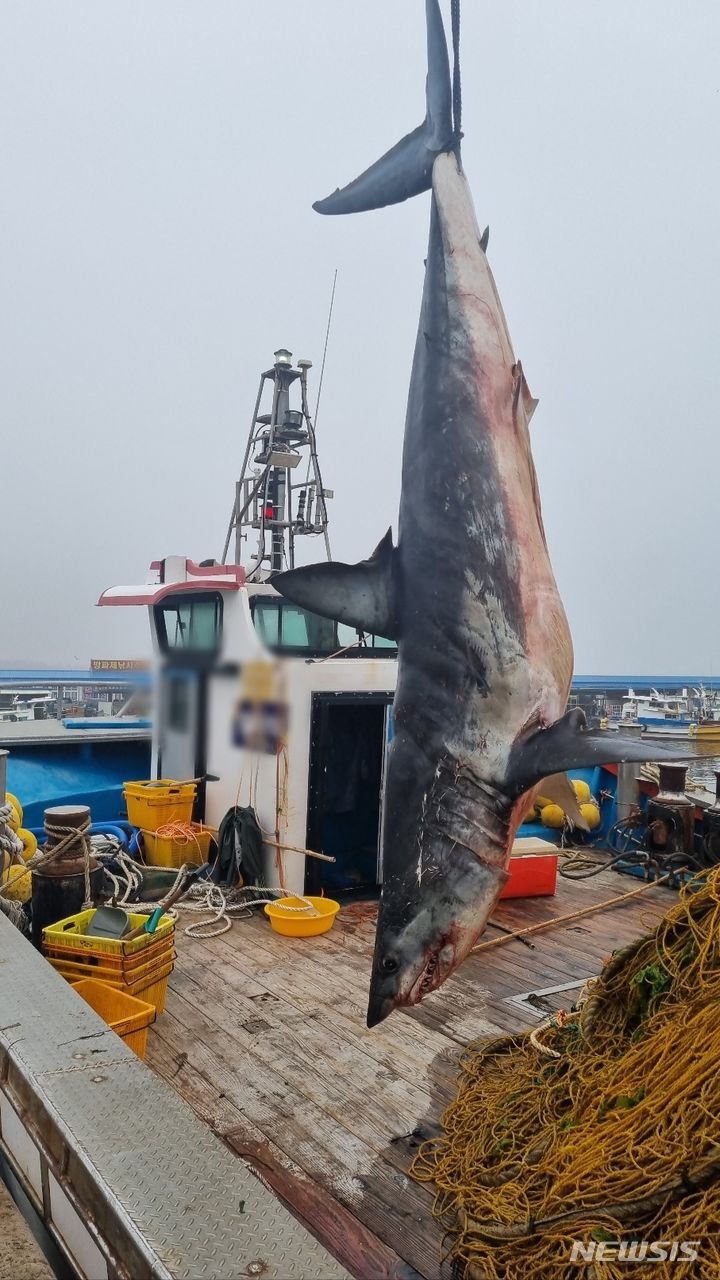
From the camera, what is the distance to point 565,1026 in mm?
3674

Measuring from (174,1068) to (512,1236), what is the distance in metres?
2.00

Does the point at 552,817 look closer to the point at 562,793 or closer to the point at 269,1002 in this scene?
the point at 269,1002

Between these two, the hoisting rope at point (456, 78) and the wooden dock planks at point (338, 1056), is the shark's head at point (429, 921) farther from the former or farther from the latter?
the hoisting rope at point (456, 78)

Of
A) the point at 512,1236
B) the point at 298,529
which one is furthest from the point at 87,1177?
the point at 298,529

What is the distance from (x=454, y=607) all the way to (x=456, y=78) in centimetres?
155

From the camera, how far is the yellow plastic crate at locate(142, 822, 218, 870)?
6.79 metres

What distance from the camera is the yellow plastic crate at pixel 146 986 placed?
375 cm

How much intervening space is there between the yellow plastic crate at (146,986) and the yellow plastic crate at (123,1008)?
0.15ft

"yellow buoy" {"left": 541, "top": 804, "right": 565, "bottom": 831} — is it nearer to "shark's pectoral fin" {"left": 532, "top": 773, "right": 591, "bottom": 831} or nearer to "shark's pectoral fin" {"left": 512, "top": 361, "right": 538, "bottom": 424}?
"shark's pectoral fin" {"left": 532, "top": 773, "right": 591, "bottom": 831}

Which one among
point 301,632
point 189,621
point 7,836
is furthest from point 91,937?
point 301,632

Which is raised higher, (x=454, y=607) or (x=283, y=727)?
(x=454, y=607)

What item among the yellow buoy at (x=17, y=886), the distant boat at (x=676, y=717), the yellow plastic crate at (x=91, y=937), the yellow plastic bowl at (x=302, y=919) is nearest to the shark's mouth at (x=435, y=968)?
the yellow plastic crate at (x=91, y=937)

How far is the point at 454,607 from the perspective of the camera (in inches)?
88.9

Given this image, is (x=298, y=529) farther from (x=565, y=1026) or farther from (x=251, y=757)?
(x=565, y=1026)
